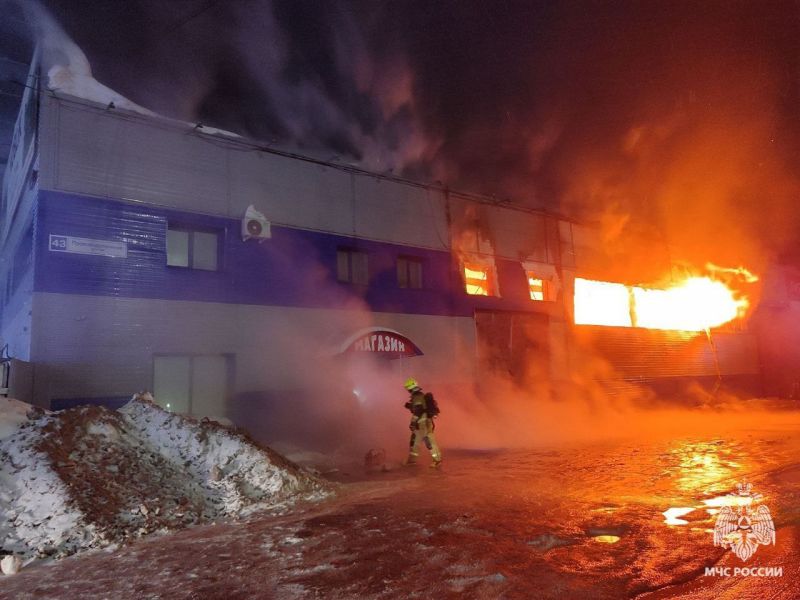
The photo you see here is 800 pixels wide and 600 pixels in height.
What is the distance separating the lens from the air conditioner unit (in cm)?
1265

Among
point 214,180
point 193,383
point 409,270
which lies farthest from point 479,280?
point 193,383

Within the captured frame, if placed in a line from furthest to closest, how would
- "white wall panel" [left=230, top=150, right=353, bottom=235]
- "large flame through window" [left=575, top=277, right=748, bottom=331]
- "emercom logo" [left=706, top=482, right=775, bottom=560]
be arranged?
"large flame through window" [left=575, top=277, right=748, bottom=331] → "white wall panel" [left=230, top=150, right=353, bottom=235] → "emercom logo" [left=706, top=482, right=775, bottom=560]

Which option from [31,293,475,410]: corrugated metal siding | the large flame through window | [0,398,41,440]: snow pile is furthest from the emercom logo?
the large flame through window

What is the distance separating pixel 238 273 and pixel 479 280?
810 cm

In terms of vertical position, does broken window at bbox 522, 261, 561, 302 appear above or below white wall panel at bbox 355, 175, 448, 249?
below

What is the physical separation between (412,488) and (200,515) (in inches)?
120

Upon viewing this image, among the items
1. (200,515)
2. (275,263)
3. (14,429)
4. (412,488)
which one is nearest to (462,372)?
(275,263)

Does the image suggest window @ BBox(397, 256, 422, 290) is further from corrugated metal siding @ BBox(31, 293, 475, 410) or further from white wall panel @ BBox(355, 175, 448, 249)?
corrugated metal siding @ BBox(31, 293, 475, 410)

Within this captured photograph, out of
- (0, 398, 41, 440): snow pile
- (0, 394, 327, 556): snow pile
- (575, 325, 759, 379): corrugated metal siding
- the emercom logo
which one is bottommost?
the emercom logo

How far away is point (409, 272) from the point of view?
631 inches

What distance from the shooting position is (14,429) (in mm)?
7078

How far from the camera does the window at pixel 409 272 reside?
1581 centimetres

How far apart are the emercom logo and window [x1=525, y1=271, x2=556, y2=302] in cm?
1233

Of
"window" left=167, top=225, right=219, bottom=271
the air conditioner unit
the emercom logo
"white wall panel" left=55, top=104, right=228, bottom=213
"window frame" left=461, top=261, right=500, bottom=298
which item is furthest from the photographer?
"window frame" left=461, top=261, right=500, bottom=298
